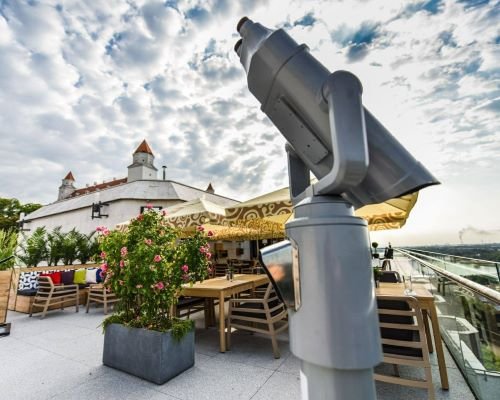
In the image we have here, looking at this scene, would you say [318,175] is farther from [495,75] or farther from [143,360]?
[495,75]

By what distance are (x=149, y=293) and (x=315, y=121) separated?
8.61 ft

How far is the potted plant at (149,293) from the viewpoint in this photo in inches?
99.6

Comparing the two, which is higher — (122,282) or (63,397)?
(122,282)

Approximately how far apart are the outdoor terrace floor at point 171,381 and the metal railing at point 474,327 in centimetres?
20

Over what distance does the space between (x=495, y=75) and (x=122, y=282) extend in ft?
14.8

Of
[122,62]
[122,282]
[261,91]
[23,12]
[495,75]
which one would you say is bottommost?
[122,282]

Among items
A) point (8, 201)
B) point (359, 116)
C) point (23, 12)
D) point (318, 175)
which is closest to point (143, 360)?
point (318, 175)

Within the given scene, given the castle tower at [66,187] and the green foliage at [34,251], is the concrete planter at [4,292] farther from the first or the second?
the castle tower at [66,187]

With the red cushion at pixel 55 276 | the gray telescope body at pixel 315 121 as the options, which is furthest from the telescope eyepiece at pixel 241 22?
the red cushion at pixel 55 276

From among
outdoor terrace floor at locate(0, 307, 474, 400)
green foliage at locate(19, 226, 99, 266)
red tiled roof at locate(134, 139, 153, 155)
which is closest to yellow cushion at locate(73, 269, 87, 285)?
green foliage at locate(19, 226, 99, 266)

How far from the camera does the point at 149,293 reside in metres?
2.59

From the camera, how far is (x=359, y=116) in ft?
1.65

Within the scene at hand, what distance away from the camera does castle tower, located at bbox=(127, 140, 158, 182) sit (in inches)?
1037

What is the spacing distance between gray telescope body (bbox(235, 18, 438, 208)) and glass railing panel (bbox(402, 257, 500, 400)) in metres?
1.80
